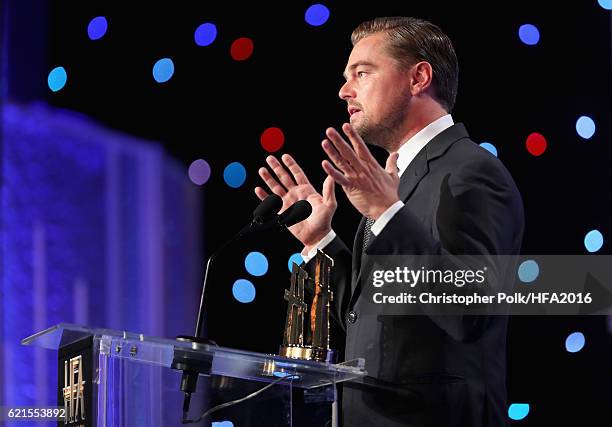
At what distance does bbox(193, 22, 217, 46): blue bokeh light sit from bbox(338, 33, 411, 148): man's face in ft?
2.93

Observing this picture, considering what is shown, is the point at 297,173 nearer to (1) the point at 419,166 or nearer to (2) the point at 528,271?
(1) the point at 419,166

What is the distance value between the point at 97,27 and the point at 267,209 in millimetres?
1624

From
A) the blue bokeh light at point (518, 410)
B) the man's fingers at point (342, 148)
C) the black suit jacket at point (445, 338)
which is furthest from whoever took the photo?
the blue bokeh light at point (518, 410)

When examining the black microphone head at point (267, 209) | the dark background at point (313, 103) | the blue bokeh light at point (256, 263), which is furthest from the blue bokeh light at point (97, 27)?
the black microphone head at point (267, 209)

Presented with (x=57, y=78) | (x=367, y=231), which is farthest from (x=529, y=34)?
(x=57, y=78)

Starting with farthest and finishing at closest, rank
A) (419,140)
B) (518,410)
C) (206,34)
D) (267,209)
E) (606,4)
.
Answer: (206,34) → (606,4) → (518,410) → (419,140) → (267,209)

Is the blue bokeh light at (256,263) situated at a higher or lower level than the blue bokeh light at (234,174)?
lower

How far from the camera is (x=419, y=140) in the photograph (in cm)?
233

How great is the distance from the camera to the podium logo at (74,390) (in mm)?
1566

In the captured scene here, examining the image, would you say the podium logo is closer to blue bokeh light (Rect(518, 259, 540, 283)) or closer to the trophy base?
the trophy base

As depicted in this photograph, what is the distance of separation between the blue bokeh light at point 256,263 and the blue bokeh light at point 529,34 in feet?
3.65

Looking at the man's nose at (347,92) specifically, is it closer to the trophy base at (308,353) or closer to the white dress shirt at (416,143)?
the white dress shirt at (416,143)

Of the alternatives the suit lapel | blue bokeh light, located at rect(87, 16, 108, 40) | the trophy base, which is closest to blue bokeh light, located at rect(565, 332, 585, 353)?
the suit lapel

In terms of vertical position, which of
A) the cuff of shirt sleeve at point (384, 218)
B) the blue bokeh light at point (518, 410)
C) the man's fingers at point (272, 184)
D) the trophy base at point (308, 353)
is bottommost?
the blue bokeh light at point (518, 410)
